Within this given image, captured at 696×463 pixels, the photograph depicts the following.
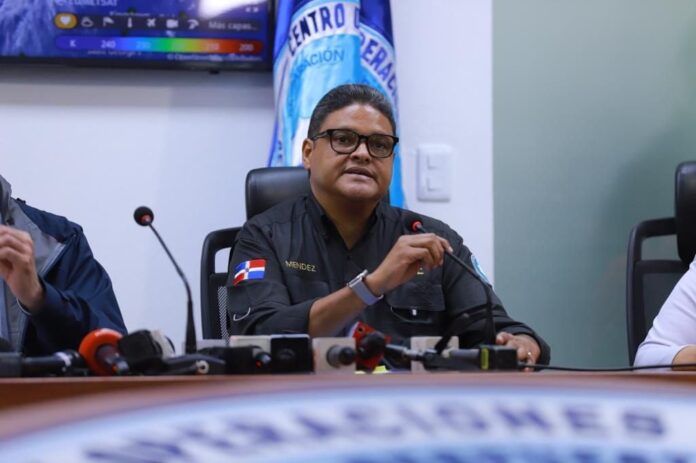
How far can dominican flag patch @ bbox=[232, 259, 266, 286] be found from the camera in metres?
2.18

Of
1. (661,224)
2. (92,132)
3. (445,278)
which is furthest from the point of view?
(92,132)

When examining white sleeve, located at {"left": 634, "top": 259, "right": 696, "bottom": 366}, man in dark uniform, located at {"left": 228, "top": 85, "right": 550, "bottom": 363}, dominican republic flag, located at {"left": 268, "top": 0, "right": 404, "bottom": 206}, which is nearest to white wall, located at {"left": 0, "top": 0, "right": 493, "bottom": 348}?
dominican republic flag, located at {"left": 268, "top": 0, "right": 404, "bottom": 206}

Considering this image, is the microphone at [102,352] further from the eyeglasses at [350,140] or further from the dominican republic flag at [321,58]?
the dominican republic flag at [321,58]

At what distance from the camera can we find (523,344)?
1937mm

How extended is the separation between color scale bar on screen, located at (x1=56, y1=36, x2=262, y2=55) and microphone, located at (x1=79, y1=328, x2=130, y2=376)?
2040 millimetres

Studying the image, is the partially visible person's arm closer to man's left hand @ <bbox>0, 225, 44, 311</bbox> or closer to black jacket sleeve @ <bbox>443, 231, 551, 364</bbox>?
man's left hand @ <bbox>0, 225, 44, 311</bbox>

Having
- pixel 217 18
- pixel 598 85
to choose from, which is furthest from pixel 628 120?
pixel 217 18

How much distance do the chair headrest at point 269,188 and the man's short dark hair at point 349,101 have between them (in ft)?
0.42

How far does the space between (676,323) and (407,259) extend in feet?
2.17

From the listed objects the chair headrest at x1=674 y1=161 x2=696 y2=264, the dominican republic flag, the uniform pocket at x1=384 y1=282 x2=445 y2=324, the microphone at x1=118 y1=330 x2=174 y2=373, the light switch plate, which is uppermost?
the dominican republic flag

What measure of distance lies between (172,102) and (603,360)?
1.70 m

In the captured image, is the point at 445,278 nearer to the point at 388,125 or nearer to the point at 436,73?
the point at 388,125

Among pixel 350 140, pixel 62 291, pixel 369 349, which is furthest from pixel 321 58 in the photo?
pixel 369 349

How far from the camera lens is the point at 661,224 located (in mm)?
2676
